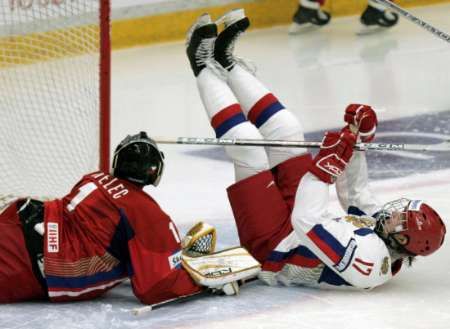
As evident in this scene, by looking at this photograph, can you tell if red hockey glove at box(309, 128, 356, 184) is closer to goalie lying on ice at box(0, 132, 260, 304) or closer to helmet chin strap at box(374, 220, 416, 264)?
helmet chin strap at box(374, 220, 416, 264)

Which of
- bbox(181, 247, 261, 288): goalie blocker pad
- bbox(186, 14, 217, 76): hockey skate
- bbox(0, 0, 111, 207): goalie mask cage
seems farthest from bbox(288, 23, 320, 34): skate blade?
bbox(181, 247, 261, 288): goalie blocker pad

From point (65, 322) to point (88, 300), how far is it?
7.8 inches

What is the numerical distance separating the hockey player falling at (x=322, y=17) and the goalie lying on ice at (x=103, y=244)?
4.73 m

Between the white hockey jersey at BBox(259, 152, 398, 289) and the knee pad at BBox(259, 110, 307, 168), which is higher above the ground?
the knee pad at BBox(259, 110, 307, 168)

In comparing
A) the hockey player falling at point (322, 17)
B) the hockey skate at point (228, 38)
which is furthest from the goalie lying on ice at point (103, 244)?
the hockey player falling at point (322, 17)

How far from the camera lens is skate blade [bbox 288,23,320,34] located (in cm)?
824

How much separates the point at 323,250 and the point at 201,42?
34.4 inches

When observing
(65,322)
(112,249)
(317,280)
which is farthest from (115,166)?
(317,280)

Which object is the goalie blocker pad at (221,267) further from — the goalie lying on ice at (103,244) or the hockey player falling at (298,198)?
the hockey player falling at (298,198)

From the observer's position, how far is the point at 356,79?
694 centimetres

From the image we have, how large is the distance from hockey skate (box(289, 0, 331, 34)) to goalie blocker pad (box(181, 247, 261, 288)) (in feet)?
15.2

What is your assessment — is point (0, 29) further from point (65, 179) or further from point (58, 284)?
point (58, 284)

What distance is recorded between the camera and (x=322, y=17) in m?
8.33

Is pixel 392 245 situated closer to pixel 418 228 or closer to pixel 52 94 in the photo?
pixel 418 228
